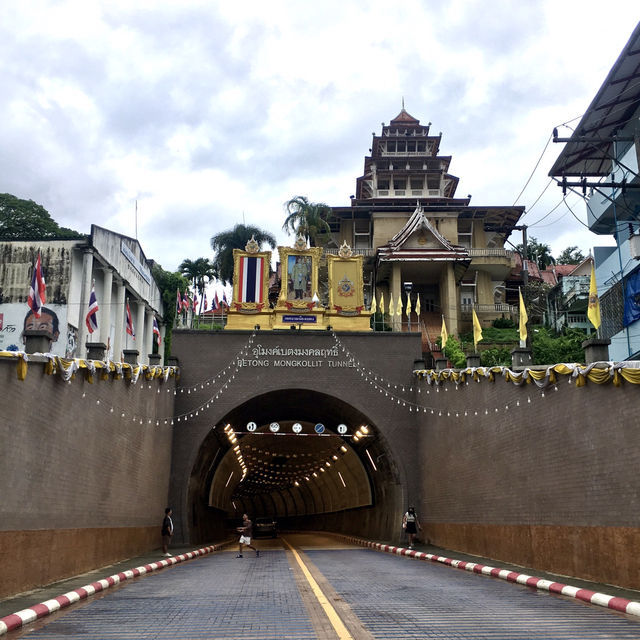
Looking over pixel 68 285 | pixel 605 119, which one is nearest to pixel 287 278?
pixel 68 285

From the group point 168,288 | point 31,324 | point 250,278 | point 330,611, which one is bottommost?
point 330,611

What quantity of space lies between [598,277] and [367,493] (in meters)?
15.6

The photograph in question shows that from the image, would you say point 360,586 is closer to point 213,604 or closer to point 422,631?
point 213,604

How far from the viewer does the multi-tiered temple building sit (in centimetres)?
5219

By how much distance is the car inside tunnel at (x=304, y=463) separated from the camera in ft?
90.1

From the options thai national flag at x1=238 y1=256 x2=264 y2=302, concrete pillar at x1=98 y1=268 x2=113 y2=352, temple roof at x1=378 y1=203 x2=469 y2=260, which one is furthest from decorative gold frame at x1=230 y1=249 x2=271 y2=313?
temple roof at x1=378 y1=203 x2=469 y2=260

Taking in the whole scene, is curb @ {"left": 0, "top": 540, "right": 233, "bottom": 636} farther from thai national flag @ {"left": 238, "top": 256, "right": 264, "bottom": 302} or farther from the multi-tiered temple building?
the multi-tiered temple building

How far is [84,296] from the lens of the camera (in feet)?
115

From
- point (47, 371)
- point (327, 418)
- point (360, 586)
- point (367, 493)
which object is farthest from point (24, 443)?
point (367, 493)

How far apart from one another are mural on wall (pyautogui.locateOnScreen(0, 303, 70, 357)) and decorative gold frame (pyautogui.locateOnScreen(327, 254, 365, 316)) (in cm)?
1446

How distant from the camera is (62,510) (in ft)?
46.7

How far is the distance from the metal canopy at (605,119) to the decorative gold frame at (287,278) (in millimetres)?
10900

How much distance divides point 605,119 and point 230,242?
36.5m

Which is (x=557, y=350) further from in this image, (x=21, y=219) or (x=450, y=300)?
(x=21, y=219)
